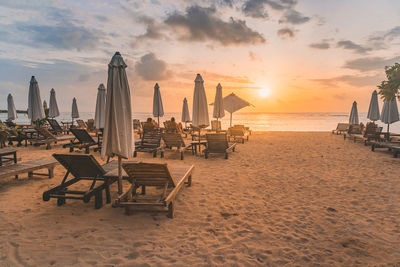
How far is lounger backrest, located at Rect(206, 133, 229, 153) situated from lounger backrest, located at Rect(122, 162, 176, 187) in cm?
520

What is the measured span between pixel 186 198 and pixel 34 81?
1031 centimetres

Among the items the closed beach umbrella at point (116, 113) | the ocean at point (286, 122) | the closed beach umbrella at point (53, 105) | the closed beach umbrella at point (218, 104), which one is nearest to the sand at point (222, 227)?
the closed beach umbrella at point (116, 113)

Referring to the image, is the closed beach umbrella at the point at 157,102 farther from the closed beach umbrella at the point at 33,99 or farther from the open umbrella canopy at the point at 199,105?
the closed beach umbrella at the point at 33,99

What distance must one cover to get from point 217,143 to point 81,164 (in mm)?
5776

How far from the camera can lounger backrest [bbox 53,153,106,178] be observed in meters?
3.90

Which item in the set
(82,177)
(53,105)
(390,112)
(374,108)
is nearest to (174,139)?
(82,177)

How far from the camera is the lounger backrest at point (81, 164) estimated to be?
390 centimetres

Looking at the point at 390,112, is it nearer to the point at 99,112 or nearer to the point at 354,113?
the point at 354,113

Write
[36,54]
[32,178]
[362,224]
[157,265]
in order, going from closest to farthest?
1. [157,265]
2. [362,224]
3. [32,178]
4. [36,54]

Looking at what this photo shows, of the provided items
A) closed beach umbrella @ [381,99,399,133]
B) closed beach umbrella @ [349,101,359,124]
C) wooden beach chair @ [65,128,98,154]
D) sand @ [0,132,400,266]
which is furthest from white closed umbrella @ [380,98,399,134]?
wooden beach chair @ [65,128,98,154]

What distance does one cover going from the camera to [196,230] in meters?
3.27

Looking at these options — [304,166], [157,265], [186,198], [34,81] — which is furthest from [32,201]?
[34,81]

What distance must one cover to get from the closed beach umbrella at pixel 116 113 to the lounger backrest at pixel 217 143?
5.38 metres

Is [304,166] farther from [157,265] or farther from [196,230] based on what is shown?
[157,265]
